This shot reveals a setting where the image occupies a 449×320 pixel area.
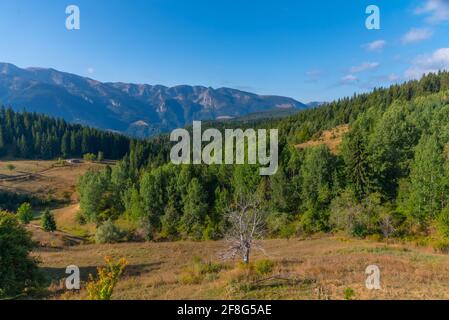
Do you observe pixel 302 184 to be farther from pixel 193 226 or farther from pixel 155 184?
pixel 155 184

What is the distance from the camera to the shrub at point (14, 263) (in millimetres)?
22984

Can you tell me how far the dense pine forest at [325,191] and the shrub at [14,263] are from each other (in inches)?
1619

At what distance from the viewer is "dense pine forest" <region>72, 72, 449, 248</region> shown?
53875mm

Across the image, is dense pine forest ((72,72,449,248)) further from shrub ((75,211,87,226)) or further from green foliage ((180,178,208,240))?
shrub ((75,211,87,226))

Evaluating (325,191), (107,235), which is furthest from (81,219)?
(325,191)

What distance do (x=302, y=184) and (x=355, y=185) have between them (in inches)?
421

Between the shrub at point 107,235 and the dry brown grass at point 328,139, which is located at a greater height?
the dry brown grass at point 328,139

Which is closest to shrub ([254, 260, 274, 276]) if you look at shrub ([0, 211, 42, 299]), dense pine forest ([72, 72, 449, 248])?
shrub ([0, 211, 42, 299])

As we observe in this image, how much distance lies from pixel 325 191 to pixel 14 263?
54371 millimetres

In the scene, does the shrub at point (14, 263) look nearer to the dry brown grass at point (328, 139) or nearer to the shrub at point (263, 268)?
the shrub at point (263, 268)

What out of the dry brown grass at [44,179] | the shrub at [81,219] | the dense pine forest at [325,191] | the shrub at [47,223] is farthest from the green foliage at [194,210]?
the dry brown grass at [44,179]

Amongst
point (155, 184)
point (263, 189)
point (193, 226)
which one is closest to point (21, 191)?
point (155, 184)

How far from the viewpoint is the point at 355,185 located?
6269cm
